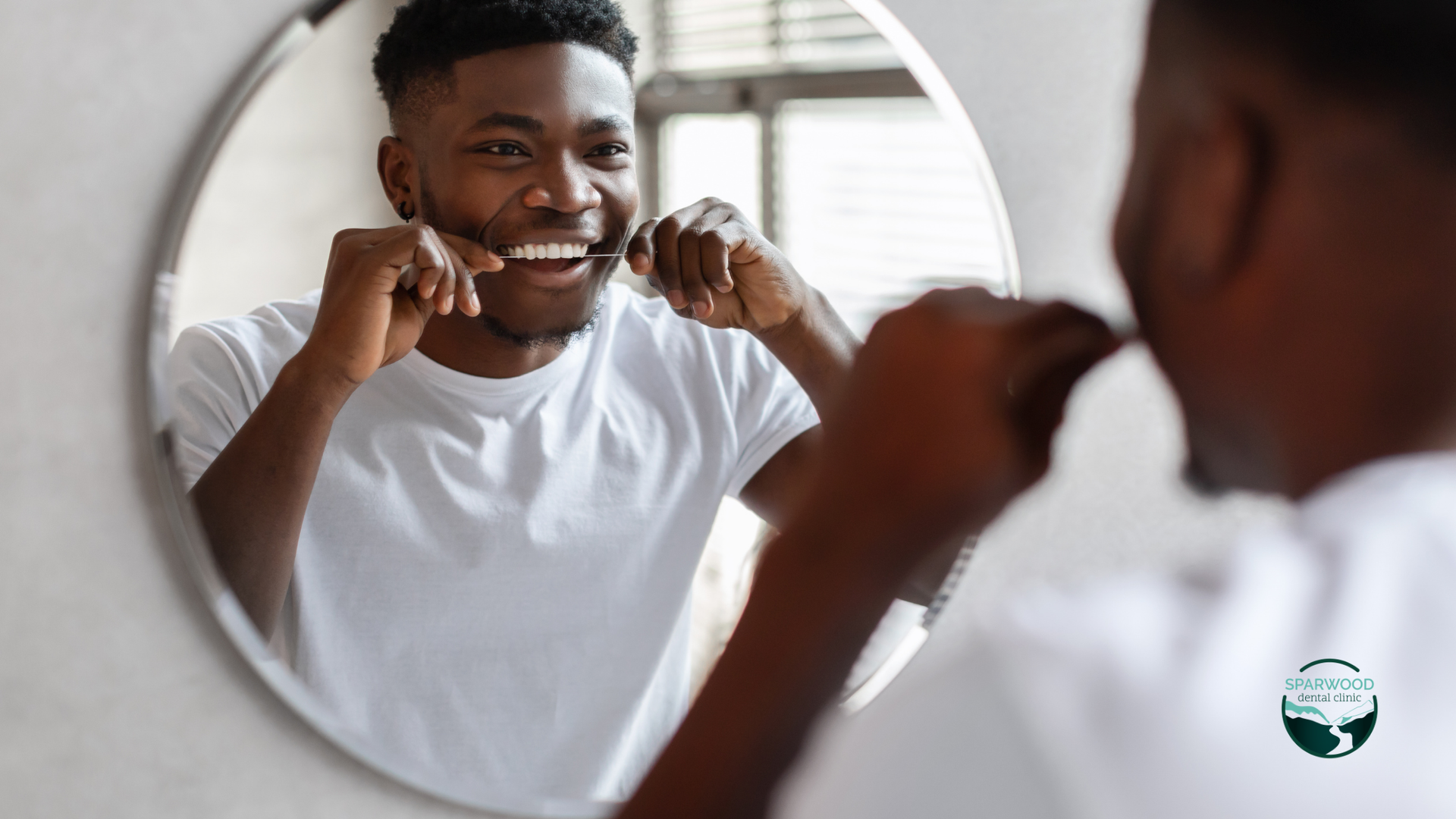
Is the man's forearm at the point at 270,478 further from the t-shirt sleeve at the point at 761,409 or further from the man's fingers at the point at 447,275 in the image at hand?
the t-shirt sleeve at the point at 761,409

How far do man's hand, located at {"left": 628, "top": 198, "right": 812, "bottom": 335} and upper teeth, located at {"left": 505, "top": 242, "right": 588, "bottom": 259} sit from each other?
0.03m

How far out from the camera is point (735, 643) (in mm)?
325

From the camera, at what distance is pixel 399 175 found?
0.54 meters

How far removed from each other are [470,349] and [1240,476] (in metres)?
0.37

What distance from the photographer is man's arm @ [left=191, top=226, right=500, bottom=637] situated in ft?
1.79

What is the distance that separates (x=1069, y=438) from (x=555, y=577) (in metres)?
0.37

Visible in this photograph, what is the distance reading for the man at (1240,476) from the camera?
0.26 metres

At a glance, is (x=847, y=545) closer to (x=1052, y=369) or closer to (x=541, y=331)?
(x=1052, y=369)

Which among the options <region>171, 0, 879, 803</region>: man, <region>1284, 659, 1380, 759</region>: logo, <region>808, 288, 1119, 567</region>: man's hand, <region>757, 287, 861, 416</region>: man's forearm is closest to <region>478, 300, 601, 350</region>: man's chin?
<region>171, 0, 879, 803</region>: man

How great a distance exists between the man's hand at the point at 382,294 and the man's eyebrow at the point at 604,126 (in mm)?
82

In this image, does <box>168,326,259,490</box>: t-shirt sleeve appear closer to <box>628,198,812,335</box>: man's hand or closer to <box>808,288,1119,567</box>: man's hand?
<box>628,198,812,335</box>: man's hand

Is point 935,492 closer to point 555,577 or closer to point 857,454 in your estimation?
point 857,454

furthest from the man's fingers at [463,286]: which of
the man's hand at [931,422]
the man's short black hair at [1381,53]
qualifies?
the man's short black hair at [1381,53]

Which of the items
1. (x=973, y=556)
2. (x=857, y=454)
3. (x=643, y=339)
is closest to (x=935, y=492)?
(x=857, y=454)
